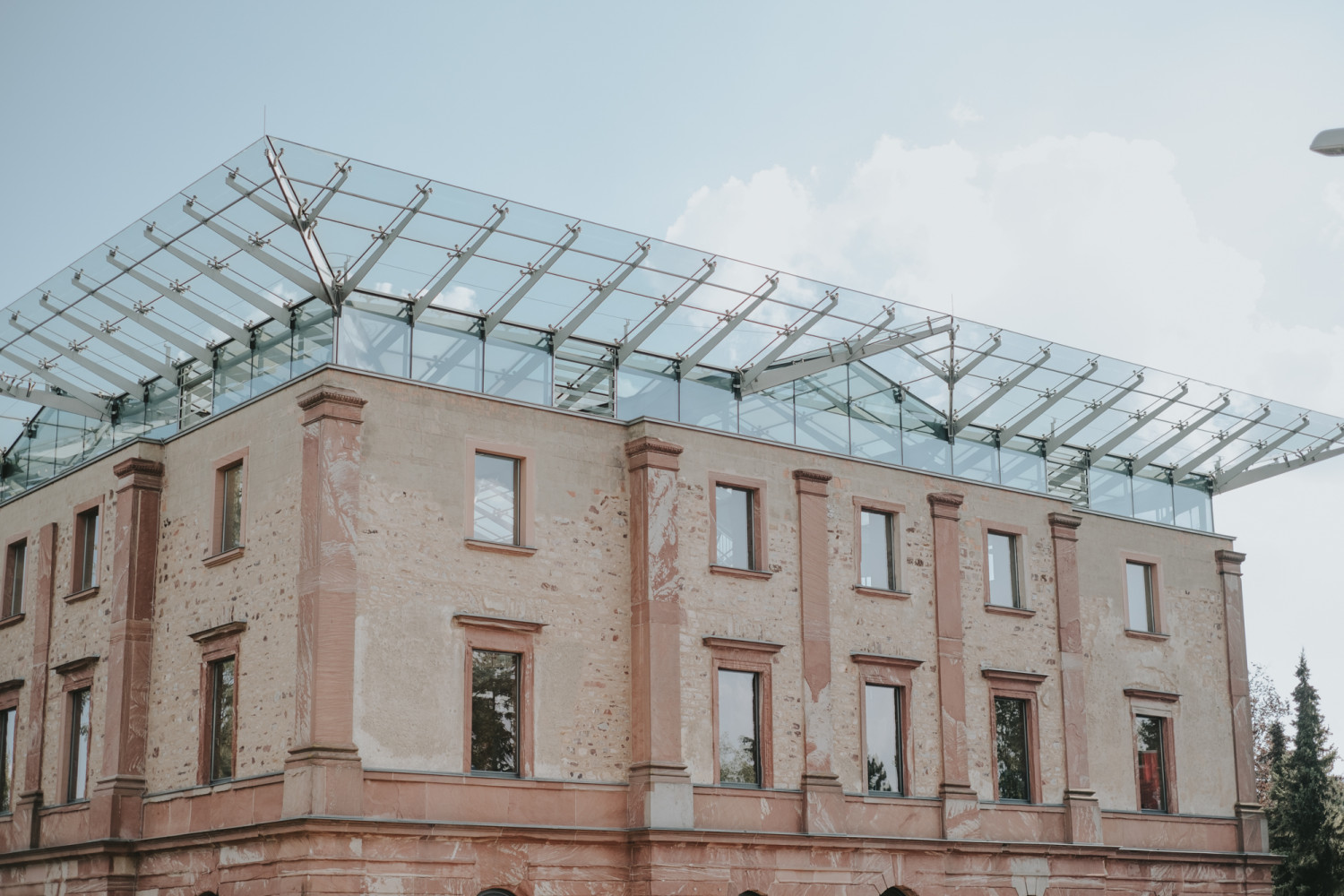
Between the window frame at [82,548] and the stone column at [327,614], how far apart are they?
21.1ft

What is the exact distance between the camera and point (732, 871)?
89.4 feet

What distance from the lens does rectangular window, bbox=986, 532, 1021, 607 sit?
32906 millimetres

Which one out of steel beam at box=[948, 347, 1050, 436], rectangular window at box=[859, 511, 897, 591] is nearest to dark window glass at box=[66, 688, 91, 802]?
rectangular window at box=[859, 511, 897, 591]

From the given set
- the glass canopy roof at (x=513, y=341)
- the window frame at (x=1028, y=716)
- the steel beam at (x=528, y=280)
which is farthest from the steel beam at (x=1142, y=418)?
the steel beam at (x=528, y=280)

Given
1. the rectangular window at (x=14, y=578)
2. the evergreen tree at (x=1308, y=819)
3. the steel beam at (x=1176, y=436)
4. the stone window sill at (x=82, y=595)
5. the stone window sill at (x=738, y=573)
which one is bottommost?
the evergreen tree at (x=1308, y=819)

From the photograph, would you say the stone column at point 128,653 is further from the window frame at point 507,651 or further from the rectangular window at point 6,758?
the window frame at point 507,651

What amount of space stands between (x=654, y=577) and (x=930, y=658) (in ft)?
21.9

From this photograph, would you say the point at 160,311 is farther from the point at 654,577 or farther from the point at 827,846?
the point at 827,846

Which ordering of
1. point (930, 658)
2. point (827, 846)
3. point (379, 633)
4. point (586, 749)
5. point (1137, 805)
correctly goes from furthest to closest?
point (1137, 805) → point (930, 658) → point (827, 846) → point (586, 749) → point (379, 633)

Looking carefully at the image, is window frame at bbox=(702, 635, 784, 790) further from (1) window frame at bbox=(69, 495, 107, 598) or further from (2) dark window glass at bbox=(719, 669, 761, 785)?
(1) window frame at bbox=(69, 495, 107, 598)

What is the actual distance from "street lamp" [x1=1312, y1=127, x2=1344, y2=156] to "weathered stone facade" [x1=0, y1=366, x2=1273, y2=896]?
15151 mm

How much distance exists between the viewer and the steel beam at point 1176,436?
36.2 meters

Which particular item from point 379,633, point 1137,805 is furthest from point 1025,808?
point 379,633

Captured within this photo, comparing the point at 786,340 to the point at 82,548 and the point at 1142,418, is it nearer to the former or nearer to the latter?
the point at 1142,418
